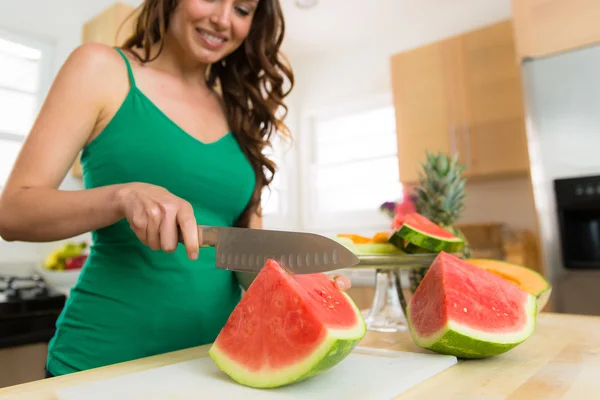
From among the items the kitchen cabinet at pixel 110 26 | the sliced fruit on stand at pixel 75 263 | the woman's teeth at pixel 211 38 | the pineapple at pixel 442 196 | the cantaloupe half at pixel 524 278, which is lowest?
the cantaloupe half at pixel 524 278

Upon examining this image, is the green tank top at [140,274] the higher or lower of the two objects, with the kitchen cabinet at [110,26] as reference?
lower

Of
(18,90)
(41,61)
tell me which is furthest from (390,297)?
(41,61)

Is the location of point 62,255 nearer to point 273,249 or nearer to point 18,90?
point 18,90

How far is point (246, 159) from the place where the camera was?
1211mm

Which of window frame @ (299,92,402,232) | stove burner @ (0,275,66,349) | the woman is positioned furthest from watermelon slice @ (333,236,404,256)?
window frame @ (299,92,402,232)

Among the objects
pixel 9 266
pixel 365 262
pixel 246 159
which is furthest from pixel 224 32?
pixel 9 266

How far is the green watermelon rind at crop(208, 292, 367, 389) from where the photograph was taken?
0.57m

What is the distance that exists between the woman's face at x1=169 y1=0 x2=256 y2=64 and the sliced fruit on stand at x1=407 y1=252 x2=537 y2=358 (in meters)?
0.80

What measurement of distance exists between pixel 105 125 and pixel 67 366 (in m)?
0.53

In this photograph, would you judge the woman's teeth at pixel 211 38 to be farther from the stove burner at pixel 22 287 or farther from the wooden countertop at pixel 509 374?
the stove burner at pixel 22 287

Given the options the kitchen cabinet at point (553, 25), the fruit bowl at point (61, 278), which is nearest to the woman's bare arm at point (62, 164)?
the fruit bowl at point (61, 278)

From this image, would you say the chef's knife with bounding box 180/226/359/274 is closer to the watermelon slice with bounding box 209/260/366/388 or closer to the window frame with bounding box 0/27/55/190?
the watermelon slice with bounding box 209/260/366/388

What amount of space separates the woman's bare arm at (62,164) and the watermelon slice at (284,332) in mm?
290

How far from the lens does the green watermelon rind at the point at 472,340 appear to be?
2.22 feet
